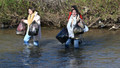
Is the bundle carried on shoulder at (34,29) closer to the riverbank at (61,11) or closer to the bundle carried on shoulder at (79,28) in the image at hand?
the bundle carried on shoulder at (79,28)

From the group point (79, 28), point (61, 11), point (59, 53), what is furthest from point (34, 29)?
point (61, 11)

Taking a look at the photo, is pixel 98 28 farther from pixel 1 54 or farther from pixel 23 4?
pixel 1 54

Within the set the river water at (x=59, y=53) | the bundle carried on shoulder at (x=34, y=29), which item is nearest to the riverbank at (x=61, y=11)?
the river water at (x=59, y=53)

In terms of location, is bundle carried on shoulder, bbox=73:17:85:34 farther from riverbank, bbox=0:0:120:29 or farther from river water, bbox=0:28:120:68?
riverbank, bbox=0:0:120:29

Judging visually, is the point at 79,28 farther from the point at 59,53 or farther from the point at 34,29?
the point at 34,29

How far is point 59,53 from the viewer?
1026 centimetres

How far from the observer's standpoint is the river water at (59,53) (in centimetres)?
850

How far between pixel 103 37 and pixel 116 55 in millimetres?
3986

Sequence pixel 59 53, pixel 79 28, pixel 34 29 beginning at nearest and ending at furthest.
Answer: pixel 59 53, pixel 79 28, pixel 34 29

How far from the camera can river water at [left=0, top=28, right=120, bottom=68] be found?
27.9 ft

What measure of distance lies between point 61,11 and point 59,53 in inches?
256

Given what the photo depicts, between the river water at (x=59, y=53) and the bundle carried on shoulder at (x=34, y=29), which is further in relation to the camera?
the bundle carried on shoulder at (x=34, y=29)

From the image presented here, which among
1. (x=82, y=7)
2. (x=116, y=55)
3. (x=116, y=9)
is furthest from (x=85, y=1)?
(x=116, y=55)

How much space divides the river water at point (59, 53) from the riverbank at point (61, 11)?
1.96 m
